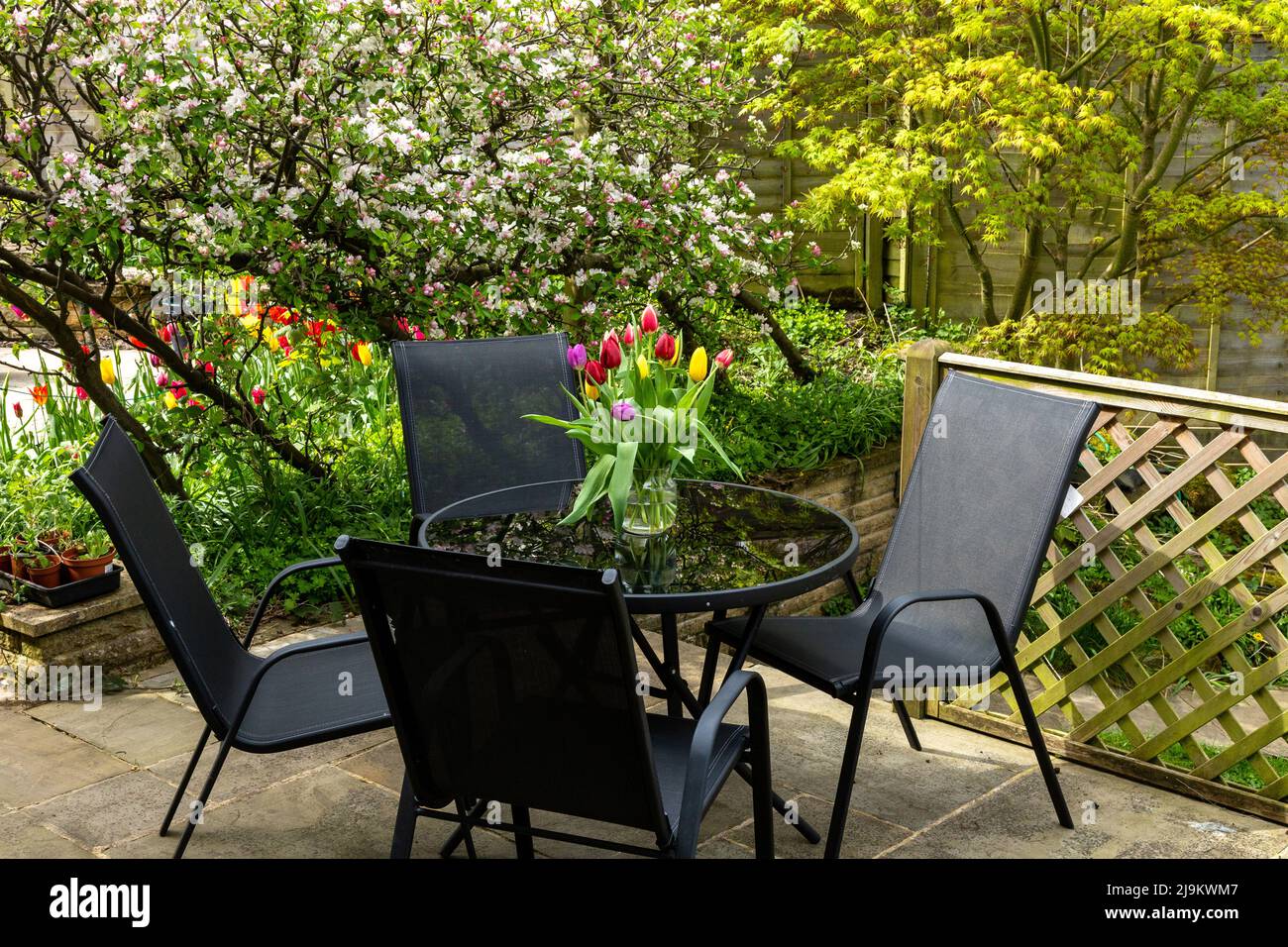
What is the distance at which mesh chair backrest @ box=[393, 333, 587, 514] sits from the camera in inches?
143

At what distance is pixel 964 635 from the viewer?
9.78 feet

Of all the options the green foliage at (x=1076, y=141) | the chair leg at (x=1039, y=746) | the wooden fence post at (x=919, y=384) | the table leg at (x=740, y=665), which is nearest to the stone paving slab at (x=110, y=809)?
the table leg at (x=740, y=665)

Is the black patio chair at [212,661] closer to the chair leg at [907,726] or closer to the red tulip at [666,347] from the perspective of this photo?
the red tulip at [666,347]

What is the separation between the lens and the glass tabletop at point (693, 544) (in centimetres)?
250

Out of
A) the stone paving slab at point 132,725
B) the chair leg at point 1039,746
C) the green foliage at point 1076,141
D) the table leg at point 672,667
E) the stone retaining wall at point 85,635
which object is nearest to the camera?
the chair leg at point 1039,746

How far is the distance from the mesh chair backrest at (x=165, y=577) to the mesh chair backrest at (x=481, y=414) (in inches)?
39.8

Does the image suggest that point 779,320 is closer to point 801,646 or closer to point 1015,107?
point 1015,107

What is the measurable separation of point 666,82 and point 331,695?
3.54 metres

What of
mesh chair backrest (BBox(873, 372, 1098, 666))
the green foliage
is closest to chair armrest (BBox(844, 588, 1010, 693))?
mesh chair backrest (BBox(873, 372, 1098, 666))

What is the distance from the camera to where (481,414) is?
12.2 feet

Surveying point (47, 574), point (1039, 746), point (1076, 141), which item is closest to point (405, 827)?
point (1039, 746)

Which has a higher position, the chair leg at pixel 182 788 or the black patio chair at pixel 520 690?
the black patio chair at pixel 520 690

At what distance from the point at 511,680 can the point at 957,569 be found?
1490 mm

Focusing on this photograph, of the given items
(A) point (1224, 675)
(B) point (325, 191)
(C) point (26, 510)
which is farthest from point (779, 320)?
(C) point (26, 510)
